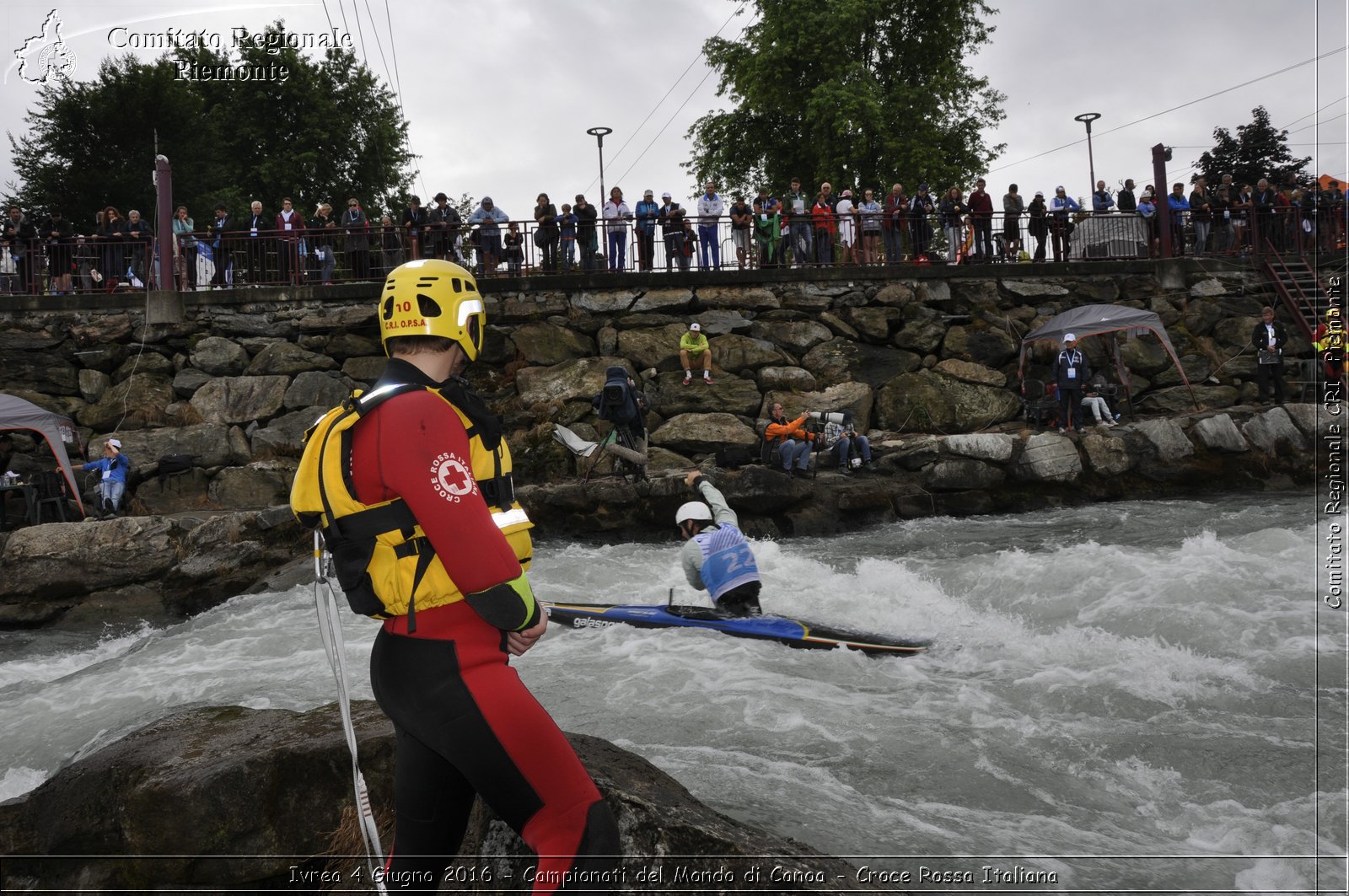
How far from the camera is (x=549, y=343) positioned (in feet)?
55.3

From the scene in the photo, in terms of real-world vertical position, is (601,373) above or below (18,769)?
above

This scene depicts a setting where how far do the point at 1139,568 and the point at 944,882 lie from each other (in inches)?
244

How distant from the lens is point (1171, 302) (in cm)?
1834

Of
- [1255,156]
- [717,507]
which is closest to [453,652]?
[717,507]

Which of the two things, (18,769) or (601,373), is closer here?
(18,769)

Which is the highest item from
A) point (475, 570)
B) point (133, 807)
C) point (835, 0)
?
point (835, 0)

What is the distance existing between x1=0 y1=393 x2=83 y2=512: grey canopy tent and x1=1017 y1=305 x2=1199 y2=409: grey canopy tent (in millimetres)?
15404

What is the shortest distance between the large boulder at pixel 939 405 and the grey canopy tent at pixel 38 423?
41.5 ft

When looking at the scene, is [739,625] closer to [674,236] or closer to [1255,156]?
[674,236]

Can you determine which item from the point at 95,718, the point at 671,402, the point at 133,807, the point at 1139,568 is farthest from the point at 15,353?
the point at 1139,568

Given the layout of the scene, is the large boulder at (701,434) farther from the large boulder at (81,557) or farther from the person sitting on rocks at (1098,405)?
the large boulder at (81,557)

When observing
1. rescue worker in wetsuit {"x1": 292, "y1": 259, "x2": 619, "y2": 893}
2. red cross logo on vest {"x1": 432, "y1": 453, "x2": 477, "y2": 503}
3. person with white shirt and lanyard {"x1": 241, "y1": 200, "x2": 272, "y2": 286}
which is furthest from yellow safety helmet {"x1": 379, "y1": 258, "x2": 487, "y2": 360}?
person with white shirt and lanyard {"x1": 241, "y1": 200, "x2": 272, "y2": 286}

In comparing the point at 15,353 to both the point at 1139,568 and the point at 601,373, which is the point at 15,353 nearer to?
the point at 601,373

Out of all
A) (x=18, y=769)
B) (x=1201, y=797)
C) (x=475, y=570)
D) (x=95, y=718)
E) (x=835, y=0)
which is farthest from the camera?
(x=835, y=0)
